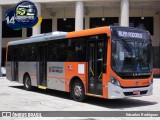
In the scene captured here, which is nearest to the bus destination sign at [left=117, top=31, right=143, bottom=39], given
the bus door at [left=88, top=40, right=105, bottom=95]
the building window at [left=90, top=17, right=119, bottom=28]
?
the bus door at [left=88, top=40, right=105, bottom=95]

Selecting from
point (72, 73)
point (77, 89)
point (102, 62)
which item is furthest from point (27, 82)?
point (102, 62)

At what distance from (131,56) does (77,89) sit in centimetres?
279

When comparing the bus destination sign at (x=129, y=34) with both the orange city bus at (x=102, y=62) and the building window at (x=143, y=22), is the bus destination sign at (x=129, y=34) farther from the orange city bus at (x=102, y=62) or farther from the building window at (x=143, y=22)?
the building window at (x=143, y=22)

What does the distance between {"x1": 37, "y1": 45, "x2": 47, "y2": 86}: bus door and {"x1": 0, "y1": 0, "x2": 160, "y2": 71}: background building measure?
14.9 metres

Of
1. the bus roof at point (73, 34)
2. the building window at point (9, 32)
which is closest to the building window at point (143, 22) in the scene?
the building window at point (9, 32)

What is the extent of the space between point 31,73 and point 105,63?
7020mm

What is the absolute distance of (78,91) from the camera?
12656 mm

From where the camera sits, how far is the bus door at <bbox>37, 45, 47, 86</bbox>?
1563 cm

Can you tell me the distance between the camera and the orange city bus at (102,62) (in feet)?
36.1

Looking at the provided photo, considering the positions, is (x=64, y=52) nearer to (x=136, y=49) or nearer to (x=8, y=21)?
(x=136, y=49)

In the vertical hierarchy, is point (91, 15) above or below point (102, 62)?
above

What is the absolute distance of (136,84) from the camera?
11406mm

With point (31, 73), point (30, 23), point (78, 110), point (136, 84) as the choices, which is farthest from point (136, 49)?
point (30, 23)

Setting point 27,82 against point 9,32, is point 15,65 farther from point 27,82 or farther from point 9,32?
point 9,32
